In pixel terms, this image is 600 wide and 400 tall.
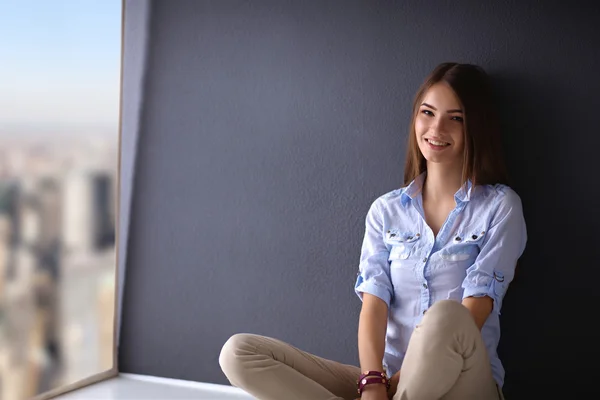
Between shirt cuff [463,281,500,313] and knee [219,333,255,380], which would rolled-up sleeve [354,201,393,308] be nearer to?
shirt cuff [463,281,500,313]

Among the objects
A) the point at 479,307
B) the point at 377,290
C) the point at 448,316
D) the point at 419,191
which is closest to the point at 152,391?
the point at 377,290

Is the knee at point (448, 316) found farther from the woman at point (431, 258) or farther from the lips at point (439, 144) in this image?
the lips at point (439, 144)

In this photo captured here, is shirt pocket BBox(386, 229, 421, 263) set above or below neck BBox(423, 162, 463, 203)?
below

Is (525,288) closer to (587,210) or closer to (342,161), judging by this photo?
(587,210)

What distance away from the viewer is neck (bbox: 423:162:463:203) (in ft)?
8.68

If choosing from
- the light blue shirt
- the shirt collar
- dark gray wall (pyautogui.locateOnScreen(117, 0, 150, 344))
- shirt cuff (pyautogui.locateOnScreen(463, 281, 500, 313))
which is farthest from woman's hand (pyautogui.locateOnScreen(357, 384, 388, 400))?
dark gray wall (pyautogui.locateOnScreen(117, 0, 150, 344))

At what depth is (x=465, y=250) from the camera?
2494mm

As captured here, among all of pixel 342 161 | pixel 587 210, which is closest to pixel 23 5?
pixel 342 161

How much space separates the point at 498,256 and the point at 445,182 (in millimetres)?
356

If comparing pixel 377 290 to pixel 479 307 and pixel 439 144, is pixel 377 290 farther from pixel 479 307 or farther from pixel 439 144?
pixel 439 144

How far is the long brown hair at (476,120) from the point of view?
258 cm

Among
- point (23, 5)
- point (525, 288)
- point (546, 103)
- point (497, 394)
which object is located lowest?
point (497, 394)

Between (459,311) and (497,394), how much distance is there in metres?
0.36

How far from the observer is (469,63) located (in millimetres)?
2795
